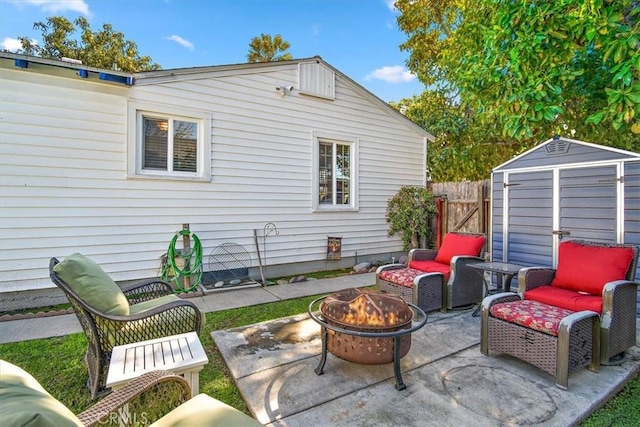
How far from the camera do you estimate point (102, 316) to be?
2264mm

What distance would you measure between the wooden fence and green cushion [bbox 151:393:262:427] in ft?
22.2

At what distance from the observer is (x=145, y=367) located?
1.76 metres

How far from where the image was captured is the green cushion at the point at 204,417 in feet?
4.52

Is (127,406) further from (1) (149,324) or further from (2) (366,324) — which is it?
(2) (366,324)

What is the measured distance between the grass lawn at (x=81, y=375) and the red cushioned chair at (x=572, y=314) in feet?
1.01

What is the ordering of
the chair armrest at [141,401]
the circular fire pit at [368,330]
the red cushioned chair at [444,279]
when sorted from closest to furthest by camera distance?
the chair armrest at [141,401] < the circular fire pit at [368,330] < the red cushioned chair at [444,279]

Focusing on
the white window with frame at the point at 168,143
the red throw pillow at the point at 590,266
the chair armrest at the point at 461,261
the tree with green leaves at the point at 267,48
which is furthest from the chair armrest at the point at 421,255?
the tree with green leaves at the point at 267,48

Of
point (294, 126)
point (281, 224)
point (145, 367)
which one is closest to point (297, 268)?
point (281, 224)

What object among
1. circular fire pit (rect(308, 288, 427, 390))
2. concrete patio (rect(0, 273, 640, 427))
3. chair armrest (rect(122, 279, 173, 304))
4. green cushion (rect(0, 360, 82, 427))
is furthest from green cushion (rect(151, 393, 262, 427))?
chair armrest (rect(122, 279, 173, 304))

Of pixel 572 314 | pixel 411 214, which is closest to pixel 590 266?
pixel 572 314

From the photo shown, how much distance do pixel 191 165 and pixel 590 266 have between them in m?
5.76

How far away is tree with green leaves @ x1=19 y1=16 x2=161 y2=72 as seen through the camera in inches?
577

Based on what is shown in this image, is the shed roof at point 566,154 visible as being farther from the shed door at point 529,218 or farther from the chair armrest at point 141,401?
the chair armrest at point 141,401

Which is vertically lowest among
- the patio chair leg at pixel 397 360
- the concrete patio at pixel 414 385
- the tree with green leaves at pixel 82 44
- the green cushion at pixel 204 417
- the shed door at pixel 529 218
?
the concrete patio at pixel 414 385
